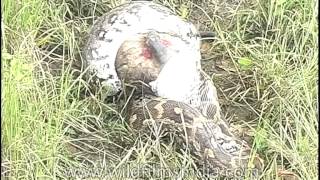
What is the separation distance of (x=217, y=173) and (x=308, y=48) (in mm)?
948

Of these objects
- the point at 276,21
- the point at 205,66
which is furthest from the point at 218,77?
the point at 276,21

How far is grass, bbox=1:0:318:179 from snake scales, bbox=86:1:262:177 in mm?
104

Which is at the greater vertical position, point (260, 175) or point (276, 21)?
point (276, 21)

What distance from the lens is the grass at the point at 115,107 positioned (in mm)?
3541

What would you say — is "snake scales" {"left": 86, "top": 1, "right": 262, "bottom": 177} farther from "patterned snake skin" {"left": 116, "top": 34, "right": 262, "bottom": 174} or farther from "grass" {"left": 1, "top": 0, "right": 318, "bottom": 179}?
"grass" {"left": 1, "top": 0, "right": 318, "bottom": 179}

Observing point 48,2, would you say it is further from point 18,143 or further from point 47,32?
point 18,143

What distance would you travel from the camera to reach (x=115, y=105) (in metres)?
4.06

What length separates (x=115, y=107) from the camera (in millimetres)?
4047

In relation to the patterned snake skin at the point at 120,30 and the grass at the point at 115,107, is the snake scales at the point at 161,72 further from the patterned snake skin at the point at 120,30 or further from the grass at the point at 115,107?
the grass at the point at 115,107

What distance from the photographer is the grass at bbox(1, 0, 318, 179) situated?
3541 millimetres

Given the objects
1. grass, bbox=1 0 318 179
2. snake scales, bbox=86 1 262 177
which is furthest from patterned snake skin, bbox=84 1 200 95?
grass, bbox=1 0 318 179

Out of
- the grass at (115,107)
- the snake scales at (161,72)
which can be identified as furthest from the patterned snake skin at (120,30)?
the grass at (115,107)

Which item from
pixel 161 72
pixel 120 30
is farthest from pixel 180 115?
pixel 120 30

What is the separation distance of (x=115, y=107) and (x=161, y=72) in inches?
10.8
